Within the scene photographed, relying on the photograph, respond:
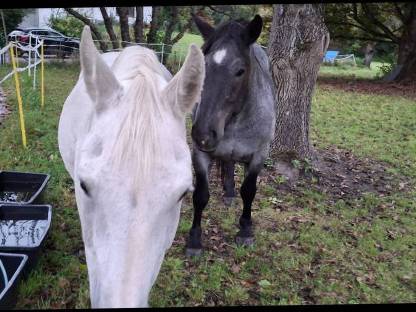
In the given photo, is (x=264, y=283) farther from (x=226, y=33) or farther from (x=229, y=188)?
(x=226, y=33)

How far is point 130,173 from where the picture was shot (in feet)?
3.89

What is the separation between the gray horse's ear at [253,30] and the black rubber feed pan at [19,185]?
7.35 feet

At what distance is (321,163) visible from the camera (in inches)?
211

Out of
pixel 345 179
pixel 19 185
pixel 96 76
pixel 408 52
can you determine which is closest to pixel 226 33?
pixel 96 76

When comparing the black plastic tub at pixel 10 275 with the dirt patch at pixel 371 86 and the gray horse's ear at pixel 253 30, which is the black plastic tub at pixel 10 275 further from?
the dirt patch at pixel 371 86

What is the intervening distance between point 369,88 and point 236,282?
12611 millimetres

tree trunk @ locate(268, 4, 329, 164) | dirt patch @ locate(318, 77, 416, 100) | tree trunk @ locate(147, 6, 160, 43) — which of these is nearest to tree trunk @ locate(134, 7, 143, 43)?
tree trunk @ locate(147, 6, 160, 43)

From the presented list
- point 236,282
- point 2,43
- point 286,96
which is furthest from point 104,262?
point 2,43

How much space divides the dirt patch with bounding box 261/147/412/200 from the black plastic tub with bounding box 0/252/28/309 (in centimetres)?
296

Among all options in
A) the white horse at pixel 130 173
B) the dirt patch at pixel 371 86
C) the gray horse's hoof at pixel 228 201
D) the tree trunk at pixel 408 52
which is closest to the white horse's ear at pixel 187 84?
the white horse at pixel 130 173

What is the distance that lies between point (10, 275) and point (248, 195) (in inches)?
75.3

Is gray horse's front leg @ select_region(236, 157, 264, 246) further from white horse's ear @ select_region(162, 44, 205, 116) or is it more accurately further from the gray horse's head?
white horse's ear @ select_region(162, 44, 205, 116)

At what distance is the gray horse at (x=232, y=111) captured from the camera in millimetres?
2611

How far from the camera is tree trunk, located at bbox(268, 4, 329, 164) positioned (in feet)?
15.3
